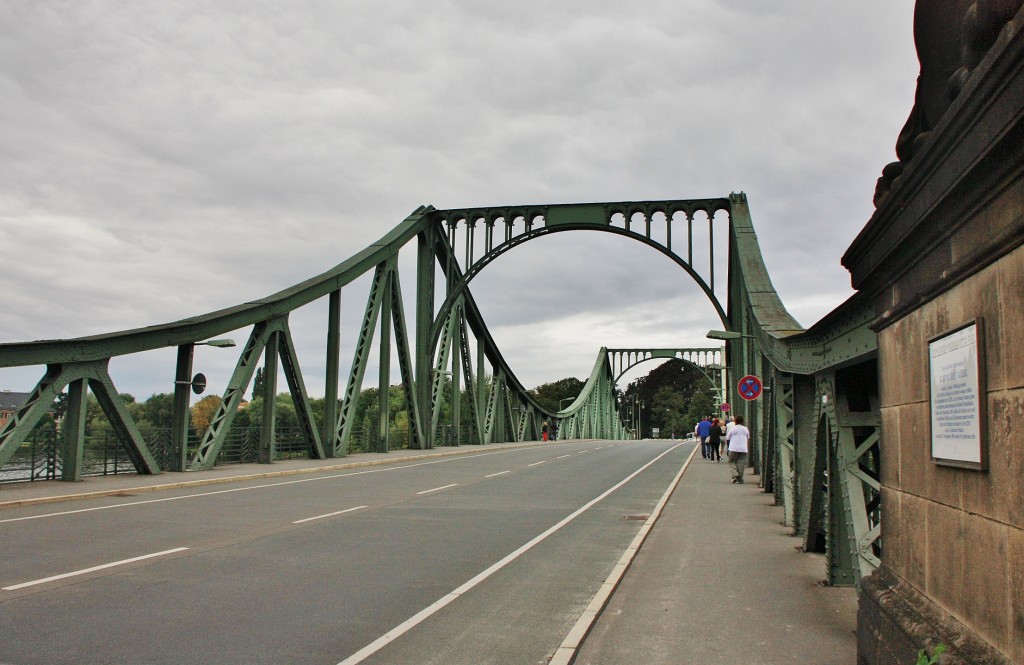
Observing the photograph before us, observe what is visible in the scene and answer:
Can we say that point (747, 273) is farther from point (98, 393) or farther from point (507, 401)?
point (507, 401)

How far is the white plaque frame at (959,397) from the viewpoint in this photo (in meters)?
3.36

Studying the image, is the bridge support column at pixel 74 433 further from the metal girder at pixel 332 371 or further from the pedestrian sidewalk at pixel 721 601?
the metal girder at pixel 332 371

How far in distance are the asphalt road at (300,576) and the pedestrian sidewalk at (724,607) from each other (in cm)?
44

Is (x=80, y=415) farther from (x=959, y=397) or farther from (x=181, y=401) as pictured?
(x=959, y=397)

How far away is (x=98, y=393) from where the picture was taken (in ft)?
59.4

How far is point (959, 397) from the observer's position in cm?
361

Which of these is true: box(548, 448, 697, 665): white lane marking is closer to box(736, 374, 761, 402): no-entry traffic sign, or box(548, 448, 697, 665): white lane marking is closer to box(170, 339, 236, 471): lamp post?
box(736, 374, 761, 402): no-entry traffic sign

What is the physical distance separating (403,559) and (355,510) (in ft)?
15.4

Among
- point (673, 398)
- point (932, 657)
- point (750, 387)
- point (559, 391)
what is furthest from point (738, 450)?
point (559, 391)

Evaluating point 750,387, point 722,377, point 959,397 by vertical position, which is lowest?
point 959,397

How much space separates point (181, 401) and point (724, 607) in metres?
16.6

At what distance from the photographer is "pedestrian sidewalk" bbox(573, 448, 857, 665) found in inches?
228

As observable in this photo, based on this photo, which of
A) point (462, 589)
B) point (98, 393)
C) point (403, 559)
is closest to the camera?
point (462, 589)

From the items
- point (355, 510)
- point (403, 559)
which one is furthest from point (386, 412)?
point (403, 559)
